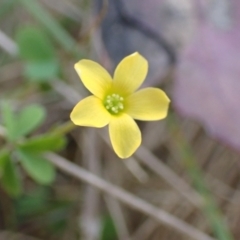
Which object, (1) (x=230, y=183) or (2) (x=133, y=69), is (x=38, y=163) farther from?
(1) (x=230, y=183)

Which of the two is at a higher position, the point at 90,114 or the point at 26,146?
the point at 90,114

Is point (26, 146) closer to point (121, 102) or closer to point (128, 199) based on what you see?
point (121, 102)

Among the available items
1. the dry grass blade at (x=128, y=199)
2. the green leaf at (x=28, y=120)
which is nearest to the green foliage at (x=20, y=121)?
the green leaf at (x=28, y=120)

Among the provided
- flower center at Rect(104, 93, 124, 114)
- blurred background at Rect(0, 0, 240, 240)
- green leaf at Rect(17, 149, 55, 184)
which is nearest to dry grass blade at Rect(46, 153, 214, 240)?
blurred background at Rect(0, 0, 240, 240)

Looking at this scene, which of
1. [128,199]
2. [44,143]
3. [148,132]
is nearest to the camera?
[44,143]

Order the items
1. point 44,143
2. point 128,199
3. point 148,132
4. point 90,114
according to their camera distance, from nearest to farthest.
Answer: point 90,114, point 44,143, point 128,199, point 148,132

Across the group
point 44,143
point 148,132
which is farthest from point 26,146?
point 148,132

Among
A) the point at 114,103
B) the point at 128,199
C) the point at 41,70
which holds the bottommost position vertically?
the point at 128,199

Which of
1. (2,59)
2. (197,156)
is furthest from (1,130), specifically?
(197,156)
